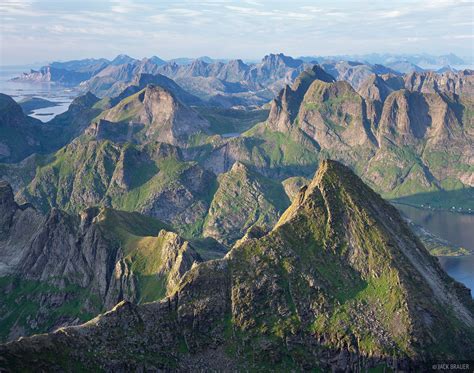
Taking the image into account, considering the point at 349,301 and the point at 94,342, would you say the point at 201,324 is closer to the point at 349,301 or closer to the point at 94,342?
the point at 94,342

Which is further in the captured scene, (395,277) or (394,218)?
(394,218)

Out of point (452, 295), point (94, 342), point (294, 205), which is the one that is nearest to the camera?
point (94, 342)

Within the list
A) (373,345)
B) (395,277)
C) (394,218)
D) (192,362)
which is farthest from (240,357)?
(394,218)

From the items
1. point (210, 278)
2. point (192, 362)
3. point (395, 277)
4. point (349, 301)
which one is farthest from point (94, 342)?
point (395, 277)

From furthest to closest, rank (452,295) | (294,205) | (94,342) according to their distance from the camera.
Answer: (294,205) → (452,295) → (94,342)

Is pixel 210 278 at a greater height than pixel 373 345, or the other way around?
pixel 210 278

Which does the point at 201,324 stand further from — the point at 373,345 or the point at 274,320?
the point at 373,345
